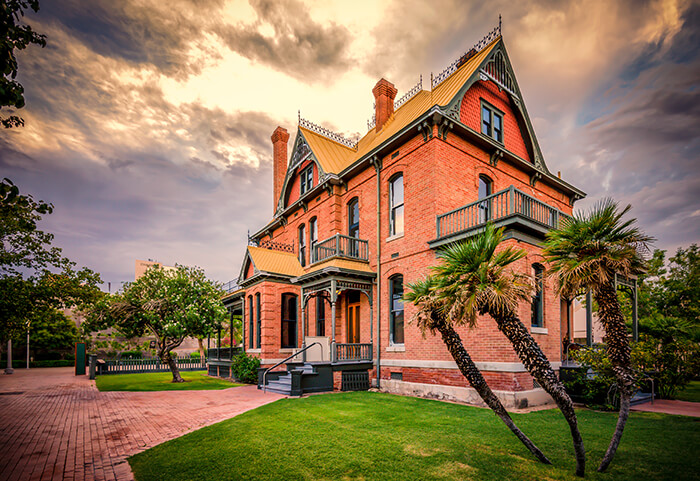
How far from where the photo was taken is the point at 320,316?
1892 centimetres

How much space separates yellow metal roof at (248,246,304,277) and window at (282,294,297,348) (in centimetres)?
131

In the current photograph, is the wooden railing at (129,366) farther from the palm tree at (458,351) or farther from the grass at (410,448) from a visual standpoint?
the palm tree at (458,351)

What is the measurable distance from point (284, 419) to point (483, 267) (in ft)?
20.6

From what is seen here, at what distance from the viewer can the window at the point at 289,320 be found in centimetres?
1912

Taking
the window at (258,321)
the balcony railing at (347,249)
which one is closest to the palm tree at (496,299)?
the balcony railing at (347,249)

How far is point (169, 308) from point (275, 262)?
5.89 meters

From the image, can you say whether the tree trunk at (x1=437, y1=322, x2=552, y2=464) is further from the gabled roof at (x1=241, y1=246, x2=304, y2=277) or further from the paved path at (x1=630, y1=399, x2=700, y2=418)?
the gabled roof at (x1=241, y1=246, x2=304, y2=277)

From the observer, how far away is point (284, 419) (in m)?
9.05

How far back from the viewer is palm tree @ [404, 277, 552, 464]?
5.49m

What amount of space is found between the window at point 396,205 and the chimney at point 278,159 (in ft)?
40.9

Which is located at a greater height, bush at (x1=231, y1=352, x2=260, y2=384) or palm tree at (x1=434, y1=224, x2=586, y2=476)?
palm tree at (x1=434, y1=224, x2=586, y2=476)

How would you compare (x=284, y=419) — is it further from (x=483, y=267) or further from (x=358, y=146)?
(x=358, y=146)

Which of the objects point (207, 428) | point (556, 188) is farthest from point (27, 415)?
point (556, 188)

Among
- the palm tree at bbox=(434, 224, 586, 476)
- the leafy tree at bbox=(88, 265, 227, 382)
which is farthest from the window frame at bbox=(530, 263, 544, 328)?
the leafy tree at bbox=(88, 265, 227, 382)
